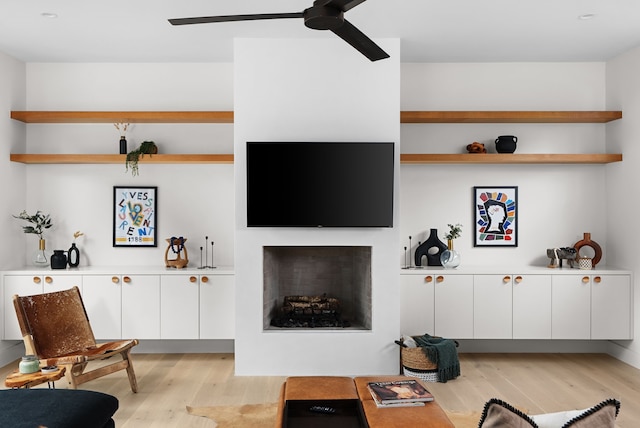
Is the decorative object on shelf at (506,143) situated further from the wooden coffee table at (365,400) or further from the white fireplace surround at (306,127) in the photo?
the wooden coffee table at (365,400)

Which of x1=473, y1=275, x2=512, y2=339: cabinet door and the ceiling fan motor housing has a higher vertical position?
the ceiling fan motor housing

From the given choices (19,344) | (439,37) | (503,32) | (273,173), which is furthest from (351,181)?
(19,344)

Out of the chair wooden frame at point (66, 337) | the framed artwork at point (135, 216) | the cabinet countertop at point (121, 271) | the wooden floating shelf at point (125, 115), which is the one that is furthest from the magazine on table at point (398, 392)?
the framed artwork at point (135, 216)

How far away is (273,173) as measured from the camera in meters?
4.33

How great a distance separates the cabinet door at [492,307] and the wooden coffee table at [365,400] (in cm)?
205

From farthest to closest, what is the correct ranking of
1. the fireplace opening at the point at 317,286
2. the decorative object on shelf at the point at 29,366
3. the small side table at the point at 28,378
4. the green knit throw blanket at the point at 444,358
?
the fireplace opening at the point at 317,286 → the green knit throw blanket at the point at 444,358 → the decorative object on shelf at the point at 29,366 → the small side table at the point at 28,378

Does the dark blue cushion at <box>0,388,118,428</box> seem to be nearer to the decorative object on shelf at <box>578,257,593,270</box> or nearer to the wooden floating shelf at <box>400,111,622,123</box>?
the wooden floating shelf at <box>400,111,622,123</box>

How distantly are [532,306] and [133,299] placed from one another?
142 inches

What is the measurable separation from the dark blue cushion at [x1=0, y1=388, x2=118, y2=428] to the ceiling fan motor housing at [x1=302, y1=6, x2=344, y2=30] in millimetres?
2039

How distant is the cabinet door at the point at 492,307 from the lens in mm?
4777

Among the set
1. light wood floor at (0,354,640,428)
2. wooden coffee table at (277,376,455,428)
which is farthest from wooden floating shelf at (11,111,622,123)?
wooden coffee table at (277,376,455,428)

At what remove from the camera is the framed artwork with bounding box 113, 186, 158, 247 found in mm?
5180

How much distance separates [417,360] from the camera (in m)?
4.26

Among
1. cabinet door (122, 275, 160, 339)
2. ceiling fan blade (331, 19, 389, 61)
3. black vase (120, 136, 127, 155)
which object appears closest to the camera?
ceiling fan blade (331, 19, 389, 61)
